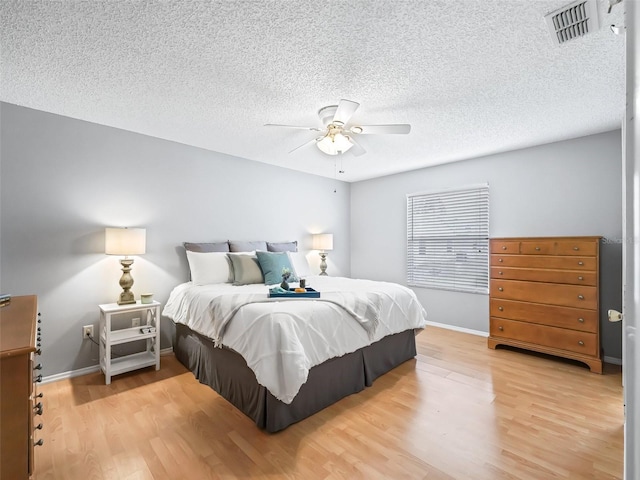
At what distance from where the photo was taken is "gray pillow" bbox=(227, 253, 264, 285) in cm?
324

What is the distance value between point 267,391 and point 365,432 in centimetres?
69

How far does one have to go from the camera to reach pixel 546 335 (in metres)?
3.12

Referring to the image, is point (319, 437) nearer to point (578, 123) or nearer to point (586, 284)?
point (586, 284)

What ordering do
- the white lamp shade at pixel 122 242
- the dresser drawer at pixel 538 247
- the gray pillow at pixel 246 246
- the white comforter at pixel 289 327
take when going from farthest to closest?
1. the gray pillow at pixel 246 246
2. the dresser drawer at pixel 538 247
3. the white lamp shade at pixel 122 242
4. the white comforter at pixel 289 327

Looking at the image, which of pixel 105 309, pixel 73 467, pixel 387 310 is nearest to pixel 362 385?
pixel 387 310

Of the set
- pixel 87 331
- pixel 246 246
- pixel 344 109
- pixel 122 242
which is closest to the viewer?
pixel 344 109

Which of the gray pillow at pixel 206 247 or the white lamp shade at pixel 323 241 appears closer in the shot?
the gray pillow at pixel 206 247

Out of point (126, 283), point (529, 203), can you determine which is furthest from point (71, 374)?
point (529, 203)

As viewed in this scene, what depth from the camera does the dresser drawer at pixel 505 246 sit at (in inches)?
131

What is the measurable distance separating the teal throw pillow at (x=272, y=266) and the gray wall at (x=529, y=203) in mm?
2232

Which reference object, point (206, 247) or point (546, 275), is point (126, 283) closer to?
point (206, 247)

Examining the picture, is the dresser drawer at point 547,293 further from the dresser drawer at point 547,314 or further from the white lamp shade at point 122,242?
the white lamp shade at point 122,242

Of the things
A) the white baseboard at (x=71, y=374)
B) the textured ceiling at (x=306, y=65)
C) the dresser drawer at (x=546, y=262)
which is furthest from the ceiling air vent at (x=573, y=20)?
the white baseboard at (x=71, y=374)

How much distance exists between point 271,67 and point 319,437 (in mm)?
2418
